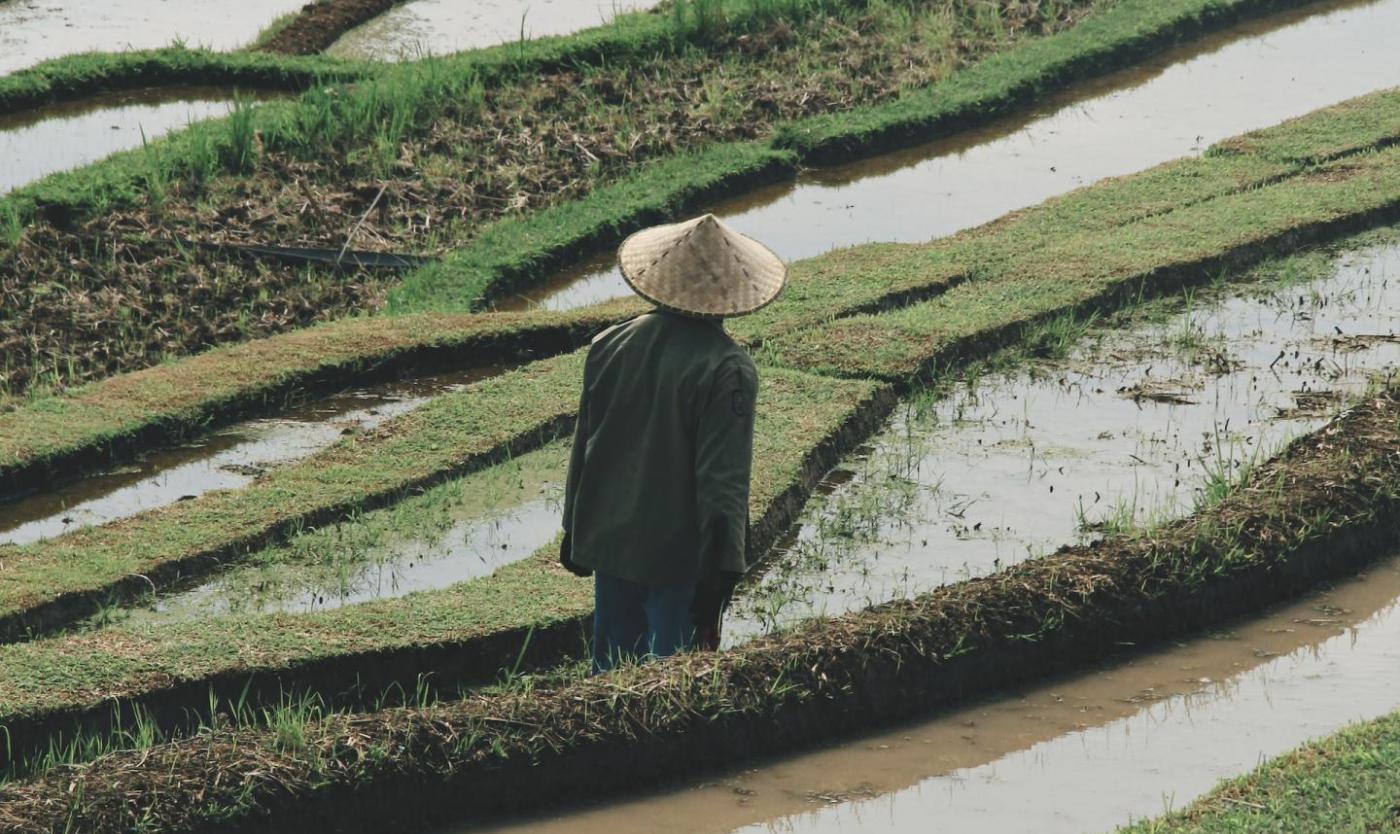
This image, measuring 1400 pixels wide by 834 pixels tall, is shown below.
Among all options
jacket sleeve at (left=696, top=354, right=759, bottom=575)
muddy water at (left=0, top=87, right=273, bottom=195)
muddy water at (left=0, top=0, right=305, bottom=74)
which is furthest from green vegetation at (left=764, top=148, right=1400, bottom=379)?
muddy water at (left=0, top=0, right=305, bottom=74)

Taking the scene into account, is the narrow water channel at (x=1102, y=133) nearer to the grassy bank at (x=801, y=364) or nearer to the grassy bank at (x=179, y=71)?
the grassy bank at (x=801, y=364)

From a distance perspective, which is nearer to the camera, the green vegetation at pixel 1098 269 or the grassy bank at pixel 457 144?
the green vegetation at pixel 1098 269

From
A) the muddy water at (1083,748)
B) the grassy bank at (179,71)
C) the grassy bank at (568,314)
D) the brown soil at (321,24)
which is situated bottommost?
the muddy water at (1083,748)

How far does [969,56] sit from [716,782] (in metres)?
9.73

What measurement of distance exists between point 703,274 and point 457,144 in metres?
6.73

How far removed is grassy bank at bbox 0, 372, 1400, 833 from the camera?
4.24 metres

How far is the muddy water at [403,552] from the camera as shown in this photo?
588 cm

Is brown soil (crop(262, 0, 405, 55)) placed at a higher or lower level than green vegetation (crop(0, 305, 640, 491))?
higher

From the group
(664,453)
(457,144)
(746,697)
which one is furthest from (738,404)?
(457,144)

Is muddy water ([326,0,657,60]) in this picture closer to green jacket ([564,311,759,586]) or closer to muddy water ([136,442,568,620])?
muddy water ([136,442,568,620])

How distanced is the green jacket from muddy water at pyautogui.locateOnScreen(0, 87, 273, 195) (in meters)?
6.37

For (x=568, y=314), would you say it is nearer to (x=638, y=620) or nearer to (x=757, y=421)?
(x=757, y=421)

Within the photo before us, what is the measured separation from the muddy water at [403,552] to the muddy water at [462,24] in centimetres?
656

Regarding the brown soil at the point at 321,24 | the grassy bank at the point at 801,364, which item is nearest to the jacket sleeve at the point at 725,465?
the grassy bank at the point at 801,364
